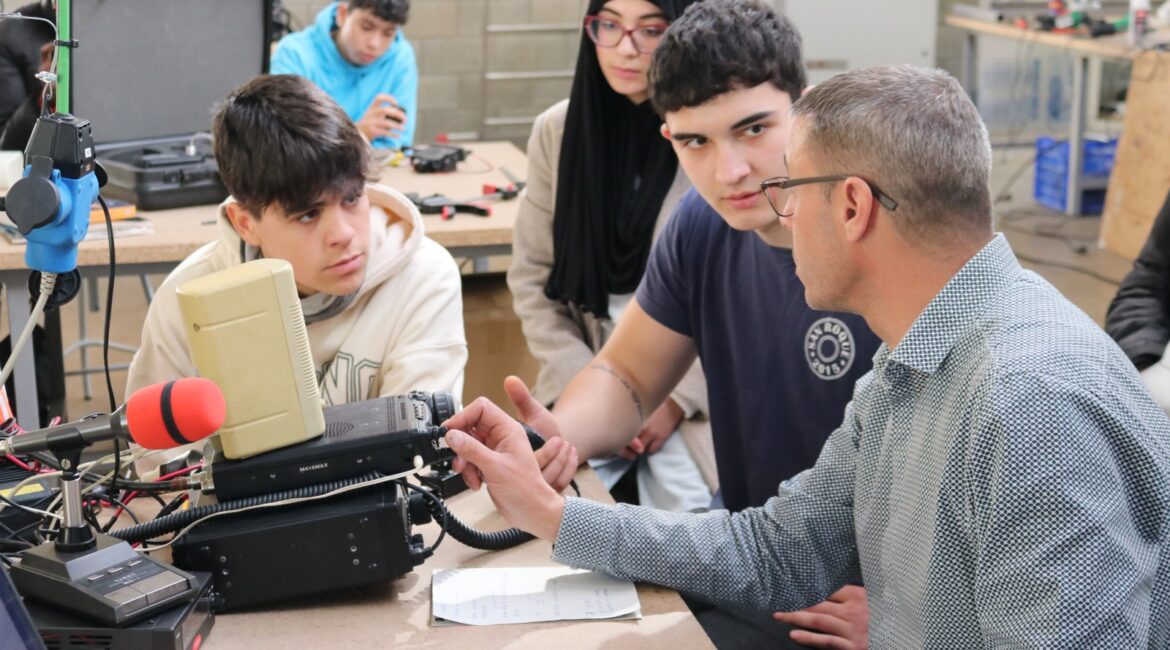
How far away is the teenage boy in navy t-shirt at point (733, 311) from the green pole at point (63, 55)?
727 mm

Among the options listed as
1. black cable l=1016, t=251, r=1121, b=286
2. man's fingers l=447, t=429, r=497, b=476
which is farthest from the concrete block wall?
man's fingers l=447, t=429, r=497, b=476

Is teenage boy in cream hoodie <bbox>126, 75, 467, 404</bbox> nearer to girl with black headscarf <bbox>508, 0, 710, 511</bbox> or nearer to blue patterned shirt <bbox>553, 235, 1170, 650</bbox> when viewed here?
blue patterned shirt <bbox>553, 235, 1170, 650</bbox>

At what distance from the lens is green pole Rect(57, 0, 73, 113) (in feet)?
4.28

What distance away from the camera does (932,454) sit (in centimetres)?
128

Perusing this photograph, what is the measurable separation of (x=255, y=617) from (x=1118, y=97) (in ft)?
20.3

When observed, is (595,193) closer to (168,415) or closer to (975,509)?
(975,509)

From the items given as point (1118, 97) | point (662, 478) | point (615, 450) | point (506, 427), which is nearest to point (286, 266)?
point (506, 427)

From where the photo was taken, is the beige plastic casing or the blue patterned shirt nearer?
the blue patterned shirt

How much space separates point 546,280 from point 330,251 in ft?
3.47

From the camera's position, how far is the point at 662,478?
91.7 inches

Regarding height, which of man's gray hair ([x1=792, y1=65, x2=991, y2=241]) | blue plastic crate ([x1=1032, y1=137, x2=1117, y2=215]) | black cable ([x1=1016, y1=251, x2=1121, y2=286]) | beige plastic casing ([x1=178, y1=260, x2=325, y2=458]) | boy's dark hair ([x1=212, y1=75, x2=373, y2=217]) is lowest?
black cable ([x1=1016, y1=251, x2=1121, y2=286])

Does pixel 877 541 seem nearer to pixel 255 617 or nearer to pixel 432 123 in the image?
pixel 255 617

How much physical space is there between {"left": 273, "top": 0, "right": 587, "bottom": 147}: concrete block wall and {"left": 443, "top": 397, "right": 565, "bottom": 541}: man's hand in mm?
4961

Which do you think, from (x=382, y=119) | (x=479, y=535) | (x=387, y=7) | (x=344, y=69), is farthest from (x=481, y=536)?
(x=344, y=69)
